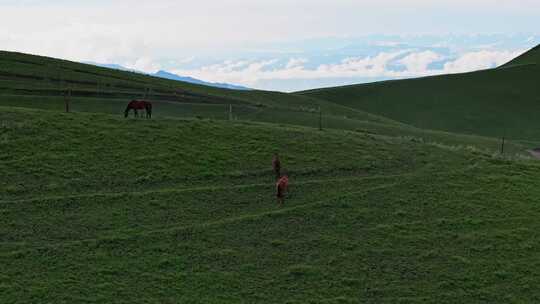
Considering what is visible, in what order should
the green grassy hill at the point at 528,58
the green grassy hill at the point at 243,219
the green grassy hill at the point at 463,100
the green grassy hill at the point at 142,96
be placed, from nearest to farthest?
the green grassy hill at the point at 243,219 → the green grassy hill at the point at 142,96 → the green grassy hill at the point at 463,100 → the green grassy hill at the point at 528,58

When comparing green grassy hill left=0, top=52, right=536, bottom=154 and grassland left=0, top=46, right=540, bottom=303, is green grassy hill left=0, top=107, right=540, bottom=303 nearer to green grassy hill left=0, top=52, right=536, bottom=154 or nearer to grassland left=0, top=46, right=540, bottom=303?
grassland left=0, top=46, right=540, bottom=303

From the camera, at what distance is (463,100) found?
115 m

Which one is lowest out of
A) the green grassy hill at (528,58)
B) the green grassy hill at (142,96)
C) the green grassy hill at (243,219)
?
the green grassy hill at (243,219)

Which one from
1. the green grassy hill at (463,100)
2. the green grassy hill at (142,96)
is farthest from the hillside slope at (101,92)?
the green grassy hill at (463,100)

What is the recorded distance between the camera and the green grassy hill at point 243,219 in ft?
82.1

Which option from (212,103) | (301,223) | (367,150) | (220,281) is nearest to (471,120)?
(212,103)

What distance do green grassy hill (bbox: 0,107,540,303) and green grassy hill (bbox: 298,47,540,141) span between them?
59.3 metres

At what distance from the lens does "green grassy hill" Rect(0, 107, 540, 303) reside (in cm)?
2502

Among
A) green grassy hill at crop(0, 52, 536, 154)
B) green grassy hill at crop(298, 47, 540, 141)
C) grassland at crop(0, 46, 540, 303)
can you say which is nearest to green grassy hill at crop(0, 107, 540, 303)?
grassland at crop(0, 46, 540, 303)

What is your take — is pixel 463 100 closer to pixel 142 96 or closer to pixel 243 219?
pixel 142 96

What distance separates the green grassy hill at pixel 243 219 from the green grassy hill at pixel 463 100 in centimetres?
5931

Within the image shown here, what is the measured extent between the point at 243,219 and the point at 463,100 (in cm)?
9341

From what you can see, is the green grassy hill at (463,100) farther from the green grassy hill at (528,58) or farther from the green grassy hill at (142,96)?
the green grassy hill at (528,58)

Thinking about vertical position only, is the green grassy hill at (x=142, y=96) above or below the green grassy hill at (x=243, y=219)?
above
